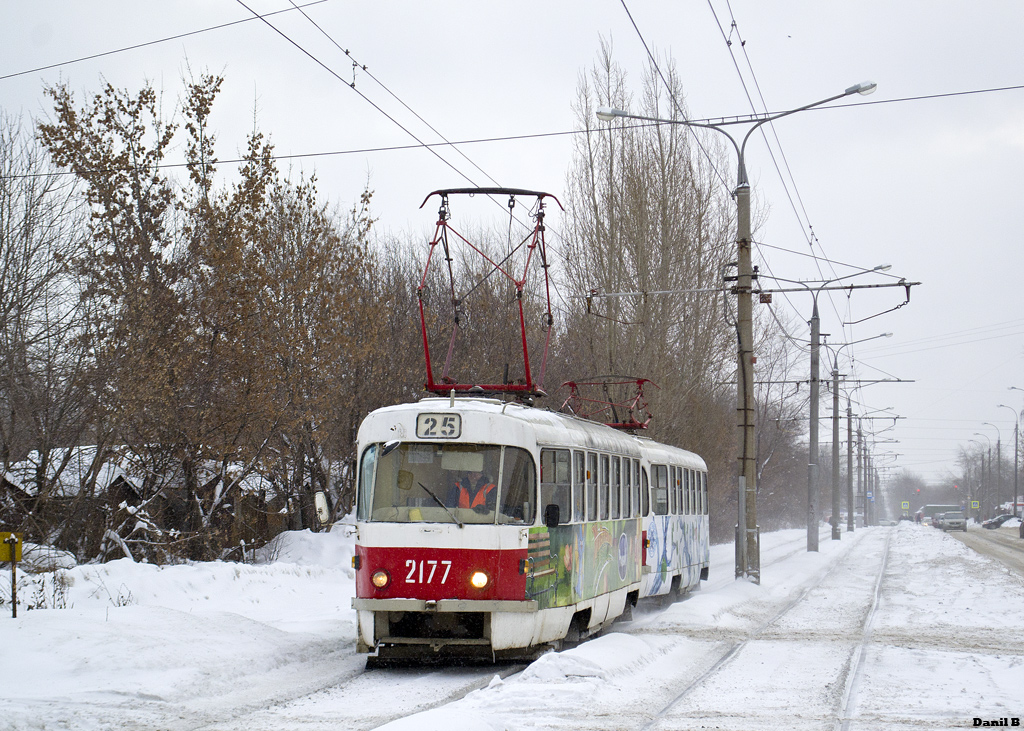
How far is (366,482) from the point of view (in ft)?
34.9

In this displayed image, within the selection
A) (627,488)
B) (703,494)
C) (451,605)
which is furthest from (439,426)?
(703,494)

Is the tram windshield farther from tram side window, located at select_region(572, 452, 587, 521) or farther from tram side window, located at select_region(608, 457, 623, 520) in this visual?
tram side window, located at select_region(608, 457, 623, 520)

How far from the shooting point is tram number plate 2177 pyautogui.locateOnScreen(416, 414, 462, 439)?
10422 millimetres

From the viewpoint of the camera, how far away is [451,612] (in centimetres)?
1023

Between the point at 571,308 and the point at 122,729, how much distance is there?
77.6 feet

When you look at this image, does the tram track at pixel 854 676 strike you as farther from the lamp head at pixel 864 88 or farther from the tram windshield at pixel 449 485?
the lamp head at pixel 864 88

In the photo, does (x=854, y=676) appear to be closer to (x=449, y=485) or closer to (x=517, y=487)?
(x=517, y=487)

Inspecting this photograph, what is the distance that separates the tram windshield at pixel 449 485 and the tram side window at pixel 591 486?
1980 millimetres

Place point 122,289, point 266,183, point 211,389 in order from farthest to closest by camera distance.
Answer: point 266,183 → point 211,389 → point 122,289

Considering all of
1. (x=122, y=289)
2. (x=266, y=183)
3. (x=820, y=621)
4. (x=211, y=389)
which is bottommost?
(x=820, y=621)

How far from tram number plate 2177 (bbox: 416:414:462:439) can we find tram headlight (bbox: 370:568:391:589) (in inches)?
51.9

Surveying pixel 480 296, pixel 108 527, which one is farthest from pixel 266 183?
pixel 480 296

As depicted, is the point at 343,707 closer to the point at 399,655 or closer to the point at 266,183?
the point at 399,655

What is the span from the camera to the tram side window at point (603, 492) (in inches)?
510
